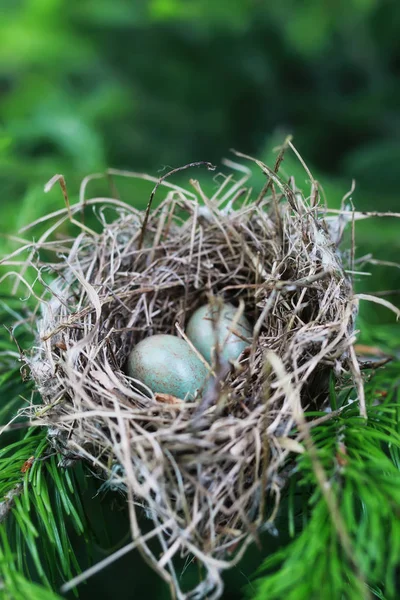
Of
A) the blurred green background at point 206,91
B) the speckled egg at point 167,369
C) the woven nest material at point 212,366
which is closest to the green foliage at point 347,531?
the woven nest material at point 212,366

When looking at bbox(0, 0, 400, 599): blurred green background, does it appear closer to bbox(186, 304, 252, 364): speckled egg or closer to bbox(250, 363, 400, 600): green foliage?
bbox(186, 304, 252, 364): speckled egg

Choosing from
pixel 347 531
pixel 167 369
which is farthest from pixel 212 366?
pixel 347 531

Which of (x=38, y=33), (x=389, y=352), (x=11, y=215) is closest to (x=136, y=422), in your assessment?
(x=389, y=352)

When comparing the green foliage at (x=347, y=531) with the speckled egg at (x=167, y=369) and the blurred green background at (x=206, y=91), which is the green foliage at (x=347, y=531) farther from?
the blurred green background at (x=206, y=91)

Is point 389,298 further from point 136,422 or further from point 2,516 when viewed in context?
point 2,516

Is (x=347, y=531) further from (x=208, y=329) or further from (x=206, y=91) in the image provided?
(x=206, y=91)
